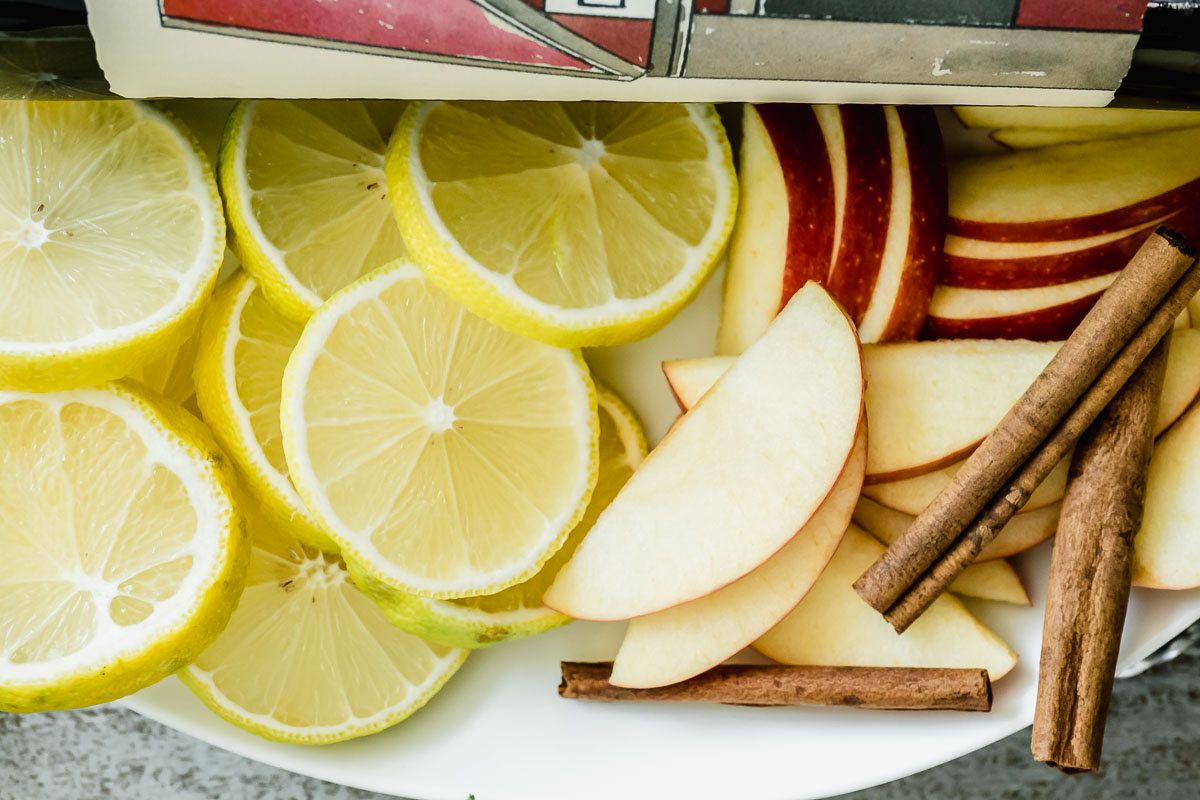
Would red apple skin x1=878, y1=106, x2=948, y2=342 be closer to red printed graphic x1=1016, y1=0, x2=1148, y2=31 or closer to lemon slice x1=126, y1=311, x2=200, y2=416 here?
red printed graphic x1=1016, y1=0, x2=1148, y2=31

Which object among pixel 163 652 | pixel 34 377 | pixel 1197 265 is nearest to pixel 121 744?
pixel 163 652

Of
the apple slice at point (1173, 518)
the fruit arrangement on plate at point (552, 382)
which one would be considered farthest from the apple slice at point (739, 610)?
the apple slice at point (1173, 518)

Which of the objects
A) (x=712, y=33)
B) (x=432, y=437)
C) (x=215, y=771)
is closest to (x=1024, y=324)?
(x=712, y=33)

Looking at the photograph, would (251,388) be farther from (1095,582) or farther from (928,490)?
(1095,582)

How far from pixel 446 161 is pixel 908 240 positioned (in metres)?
0.34

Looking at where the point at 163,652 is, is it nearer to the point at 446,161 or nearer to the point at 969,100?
the point at 446,161

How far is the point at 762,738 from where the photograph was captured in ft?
2.47

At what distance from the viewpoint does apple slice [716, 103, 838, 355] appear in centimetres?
70

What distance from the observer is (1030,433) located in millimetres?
659

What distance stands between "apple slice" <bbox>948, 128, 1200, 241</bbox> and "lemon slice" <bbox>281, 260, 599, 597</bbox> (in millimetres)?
323

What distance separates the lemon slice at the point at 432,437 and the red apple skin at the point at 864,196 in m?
0.21

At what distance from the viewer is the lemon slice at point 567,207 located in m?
0.67

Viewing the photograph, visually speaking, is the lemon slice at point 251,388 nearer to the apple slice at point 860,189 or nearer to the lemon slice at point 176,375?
the lemon slice at point 176,375

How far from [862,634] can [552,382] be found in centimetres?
30
